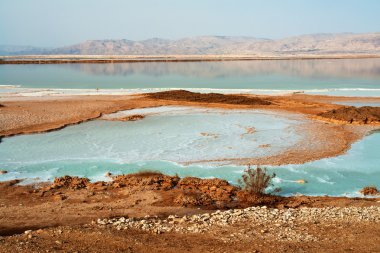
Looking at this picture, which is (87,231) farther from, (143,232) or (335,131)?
(335,131)

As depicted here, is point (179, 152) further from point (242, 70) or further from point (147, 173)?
point (242, 70)

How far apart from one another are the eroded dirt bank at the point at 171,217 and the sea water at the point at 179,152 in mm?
Answer: 990

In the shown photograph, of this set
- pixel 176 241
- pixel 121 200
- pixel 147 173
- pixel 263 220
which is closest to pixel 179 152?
pixel 147 173

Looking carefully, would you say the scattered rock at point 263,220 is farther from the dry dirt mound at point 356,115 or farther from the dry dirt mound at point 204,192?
the dry dirt mound at point 356,115

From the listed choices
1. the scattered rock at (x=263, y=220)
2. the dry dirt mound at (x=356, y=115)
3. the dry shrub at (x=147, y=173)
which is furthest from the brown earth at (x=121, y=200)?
the dry dirt mound at (x=356, y=115)

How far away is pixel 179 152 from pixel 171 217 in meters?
5.39

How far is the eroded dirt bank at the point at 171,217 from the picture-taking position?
5762 millimetres

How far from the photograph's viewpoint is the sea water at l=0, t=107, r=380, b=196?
33.6 feet

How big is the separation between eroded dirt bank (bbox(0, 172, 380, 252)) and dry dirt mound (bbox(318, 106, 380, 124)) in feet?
30.3

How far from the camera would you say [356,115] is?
56.8 ft

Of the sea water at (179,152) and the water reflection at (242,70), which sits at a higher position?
the water reflection at (242,70)

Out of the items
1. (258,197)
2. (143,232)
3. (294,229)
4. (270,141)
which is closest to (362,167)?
(270,141)

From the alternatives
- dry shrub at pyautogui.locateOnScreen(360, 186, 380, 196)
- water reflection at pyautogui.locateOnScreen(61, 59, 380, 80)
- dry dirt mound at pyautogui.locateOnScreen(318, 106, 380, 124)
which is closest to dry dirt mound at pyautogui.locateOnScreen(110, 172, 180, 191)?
dry shrub at pyautogui.locateOnScreen(360, 186, 380, 196)

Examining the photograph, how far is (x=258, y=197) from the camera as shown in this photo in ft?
27.6
